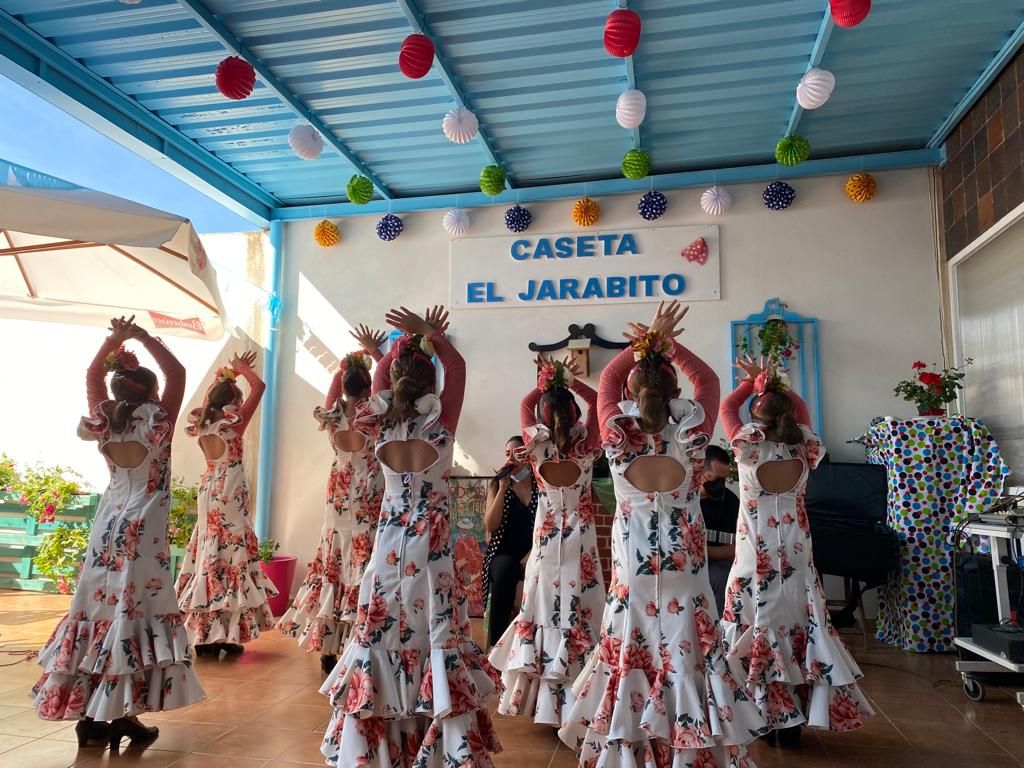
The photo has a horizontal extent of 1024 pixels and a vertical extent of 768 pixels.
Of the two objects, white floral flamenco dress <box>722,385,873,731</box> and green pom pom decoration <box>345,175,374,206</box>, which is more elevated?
green pom pom decoration <box>345,175,374,206</box>

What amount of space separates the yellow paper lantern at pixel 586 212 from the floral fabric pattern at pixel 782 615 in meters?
3.74

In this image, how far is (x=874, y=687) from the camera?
416 centimetres

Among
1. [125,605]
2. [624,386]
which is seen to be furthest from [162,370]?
[624,386]

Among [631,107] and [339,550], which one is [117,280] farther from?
[631,107]

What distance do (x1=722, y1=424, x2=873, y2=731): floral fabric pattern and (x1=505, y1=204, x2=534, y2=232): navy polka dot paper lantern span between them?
13.1 ft

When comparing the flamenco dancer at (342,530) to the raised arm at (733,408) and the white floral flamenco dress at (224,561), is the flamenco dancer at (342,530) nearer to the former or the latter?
the white floral flamenco dress at (224,561)

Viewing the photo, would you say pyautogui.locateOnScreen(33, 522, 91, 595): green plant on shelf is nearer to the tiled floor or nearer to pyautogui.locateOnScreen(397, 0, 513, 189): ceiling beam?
the tiled floor

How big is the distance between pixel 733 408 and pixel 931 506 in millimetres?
2433

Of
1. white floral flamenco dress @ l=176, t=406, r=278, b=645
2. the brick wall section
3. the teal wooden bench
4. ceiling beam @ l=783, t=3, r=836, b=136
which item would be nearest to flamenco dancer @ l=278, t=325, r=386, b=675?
white floral flamenco dress @ l=176, t=406, r=278, b=645

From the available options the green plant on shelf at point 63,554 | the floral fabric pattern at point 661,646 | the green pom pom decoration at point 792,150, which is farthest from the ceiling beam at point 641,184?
the floral fabric pattern at point 661,646

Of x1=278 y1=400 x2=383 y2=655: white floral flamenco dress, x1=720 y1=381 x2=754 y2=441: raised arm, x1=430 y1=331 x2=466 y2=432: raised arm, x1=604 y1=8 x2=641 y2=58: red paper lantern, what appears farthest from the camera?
x1=278 y1=400 x2=383 y2=655: white floral flamenco dress

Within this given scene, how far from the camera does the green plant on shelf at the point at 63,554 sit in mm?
6289

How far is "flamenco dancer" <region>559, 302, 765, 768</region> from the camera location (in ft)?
7.57

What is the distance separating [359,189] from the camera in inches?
254
